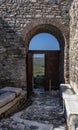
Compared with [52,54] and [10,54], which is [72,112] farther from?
[52,54]

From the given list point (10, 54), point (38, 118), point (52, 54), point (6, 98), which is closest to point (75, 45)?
point (38, 118)

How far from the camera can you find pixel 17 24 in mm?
8008

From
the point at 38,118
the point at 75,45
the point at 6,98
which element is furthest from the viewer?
the point at 75,45

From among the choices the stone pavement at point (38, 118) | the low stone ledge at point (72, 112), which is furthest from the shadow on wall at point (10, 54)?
the low stone ledge at point (72, 112)

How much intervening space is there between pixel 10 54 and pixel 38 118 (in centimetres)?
354

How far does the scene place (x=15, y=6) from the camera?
7973 millimetres

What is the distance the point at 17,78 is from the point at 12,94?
1705mm

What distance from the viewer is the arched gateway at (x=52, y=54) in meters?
7.96

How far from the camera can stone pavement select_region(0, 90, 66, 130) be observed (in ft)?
15.8

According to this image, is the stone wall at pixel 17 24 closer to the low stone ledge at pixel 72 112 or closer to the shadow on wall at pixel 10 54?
the shadow on wall at pixel 10 54

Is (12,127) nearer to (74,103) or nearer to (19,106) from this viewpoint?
(74,103)

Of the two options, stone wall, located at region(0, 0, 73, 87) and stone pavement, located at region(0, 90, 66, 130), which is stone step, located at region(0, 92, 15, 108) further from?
stone wall, located at region(0, 0, 73, 87)

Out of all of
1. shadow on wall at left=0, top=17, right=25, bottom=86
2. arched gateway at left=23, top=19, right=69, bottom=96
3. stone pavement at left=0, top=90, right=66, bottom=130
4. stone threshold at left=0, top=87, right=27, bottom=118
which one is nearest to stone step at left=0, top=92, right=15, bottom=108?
stone threshold at left=0, top=87, right=27, bottom=118

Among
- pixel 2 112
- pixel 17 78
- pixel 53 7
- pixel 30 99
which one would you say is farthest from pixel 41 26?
pixel 2 112
